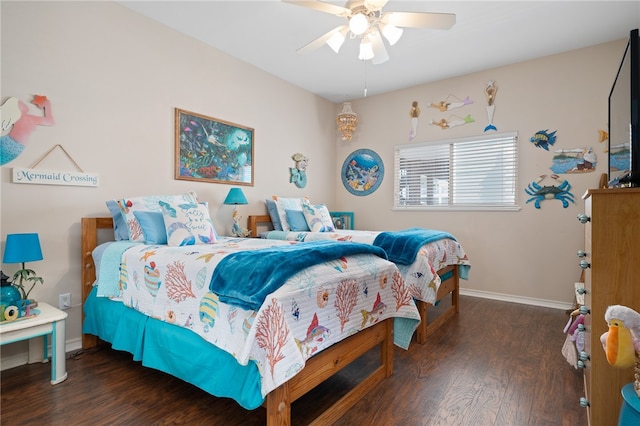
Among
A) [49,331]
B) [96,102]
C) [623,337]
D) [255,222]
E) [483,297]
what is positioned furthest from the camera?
[483,297]

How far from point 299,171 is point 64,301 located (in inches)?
113

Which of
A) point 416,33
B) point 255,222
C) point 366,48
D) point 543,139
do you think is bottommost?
point 255,222

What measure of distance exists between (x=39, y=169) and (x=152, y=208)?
2.40 feet

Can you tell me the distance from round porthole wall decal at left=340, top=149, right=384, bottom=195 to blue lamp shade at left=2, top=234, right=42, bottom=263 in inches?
148

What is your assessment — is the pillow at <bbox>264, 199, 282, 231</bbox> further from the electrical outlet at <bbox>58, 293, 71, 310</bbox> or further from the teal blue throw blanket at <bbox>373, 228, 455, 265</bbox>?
the electrical outlet at <bbox>58, 293, 71, 310</bbox>

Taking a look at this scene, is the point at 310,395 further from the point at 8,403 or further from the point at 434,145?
the point at 434,145

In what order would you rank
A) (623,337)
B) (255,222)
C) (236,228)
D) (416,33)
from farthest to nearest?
(255,222), (236,228), (416,33), (623,337)

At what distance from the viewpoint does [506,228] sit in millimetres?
3744

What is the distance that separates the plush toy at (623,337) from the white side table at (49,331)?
2.61 m

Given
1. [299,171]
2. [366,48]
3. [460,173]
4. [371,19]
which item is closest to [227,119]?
[299,171]

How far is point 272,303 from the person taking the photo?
1.28m

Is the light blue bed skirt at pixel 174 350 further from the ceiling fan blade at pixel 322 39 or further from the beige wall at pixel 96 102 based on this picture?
the ceiling fan blade at pixel 322 39

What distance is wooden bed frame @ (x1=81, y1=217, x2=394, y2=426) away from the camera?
1.31 metres

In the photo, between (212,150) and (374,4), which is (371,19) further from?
(212,150)
